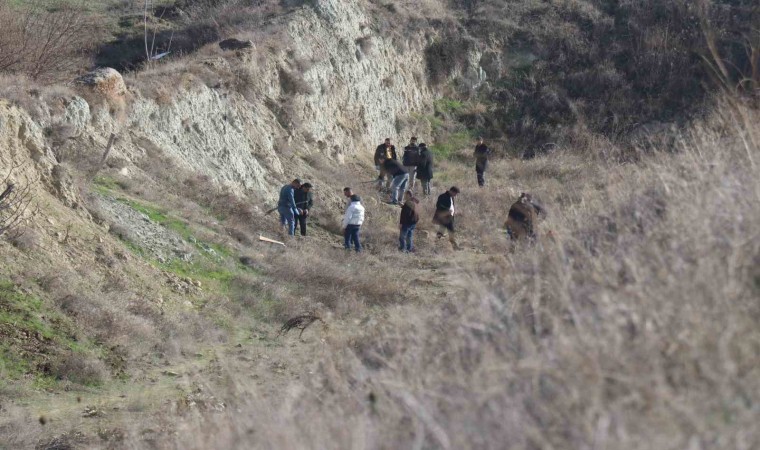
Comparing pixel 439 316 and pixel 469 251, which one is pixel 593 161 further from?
pixel 439 316

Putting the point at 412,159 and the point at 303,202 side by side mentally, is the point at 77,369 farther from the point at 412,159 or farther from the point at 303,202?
the point at 412,159

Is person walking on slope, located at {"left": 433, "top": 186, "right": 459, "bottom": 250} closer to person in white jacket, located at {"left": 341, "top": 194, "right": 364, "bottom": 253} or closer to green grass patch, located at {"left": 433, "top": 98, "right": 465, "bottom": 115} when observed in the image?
person in white jacket, located at {"left": 341, "top": 194, "right": 364, "bottom": 253}

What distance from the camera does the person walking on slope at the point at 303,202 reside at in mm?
18812

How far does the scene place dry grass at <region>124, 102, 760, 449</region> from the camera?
13.0 feet

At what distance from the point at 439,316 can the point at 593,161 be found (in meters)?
19.5

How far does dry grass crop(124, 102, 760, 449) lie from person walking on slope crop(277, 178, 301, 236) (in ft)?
36.8

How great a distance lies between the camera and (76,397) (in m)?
10.3

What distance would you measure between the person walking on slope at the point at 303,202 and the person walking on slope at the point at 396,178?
14.1 feet

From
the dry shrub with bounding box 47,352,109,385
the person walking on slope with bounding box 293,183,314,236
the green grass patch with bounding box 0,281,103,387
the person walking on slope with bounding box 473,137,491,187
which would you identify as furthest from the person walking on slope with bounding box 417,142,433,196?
the dry shrub with bounding box 47,352,109,385

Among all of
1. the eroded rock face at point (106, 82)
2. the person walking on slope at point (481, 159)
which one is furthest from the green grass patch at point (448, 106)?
the eroded rock face at point (106, 82)

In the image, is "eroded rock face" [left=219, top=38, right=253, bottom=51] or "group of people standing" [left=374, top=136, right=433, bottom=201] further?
Result: "eroded rock face" [left=219, top=38, right=253, bottom=51]

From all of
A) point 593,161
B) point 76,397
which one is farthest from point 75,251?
point 593,161

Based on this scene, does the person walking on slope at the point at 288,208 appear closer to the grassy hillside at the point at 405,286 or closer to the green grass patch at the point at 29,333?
the grassy hillside at the point at 405,286

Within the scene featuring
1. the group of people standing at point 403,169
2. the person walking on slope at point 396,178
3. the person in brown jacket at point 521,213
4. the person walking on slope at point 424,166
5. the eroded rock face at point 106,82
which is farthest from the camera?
the person walking on slope at point 424,166
